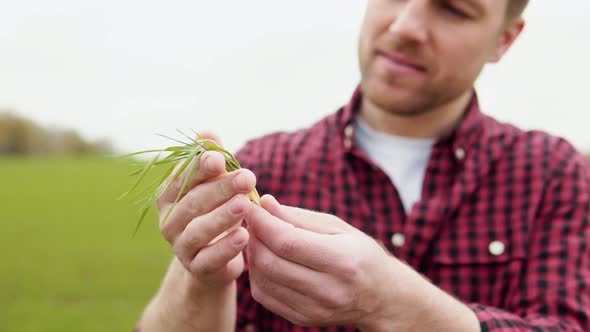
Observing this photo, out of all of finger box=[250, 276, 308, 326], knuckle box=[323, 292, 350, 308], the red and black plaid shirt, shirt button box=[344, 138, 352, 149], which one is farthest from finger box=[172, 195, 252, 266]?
shirt button box=[344, 138, 352, 149]

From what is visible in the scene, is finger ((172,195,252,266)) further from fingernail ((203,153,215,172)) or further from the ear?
the ear

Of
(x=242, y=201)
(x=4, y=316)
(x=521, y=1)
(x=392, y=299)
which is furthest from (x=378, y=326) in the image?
(x=4, y=316)

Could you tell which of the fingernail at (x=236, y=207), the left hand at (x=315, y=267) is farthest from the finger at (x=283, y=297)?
the fingernail at (x=236, y=207)

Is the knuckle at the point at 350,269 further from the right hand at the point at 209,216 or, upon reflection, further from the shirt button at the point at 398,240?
the shirt button at the point at 398,240

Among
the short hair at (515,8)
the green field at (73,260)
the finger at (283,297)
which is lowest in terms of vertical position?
the green field at (73,260)

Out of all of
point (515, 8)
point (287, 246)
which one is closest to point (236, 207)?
point (287, 246)

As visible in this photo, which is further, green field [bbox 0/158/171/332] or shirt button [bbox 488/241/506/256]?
A: green field [bbox 0/158/171/332]
